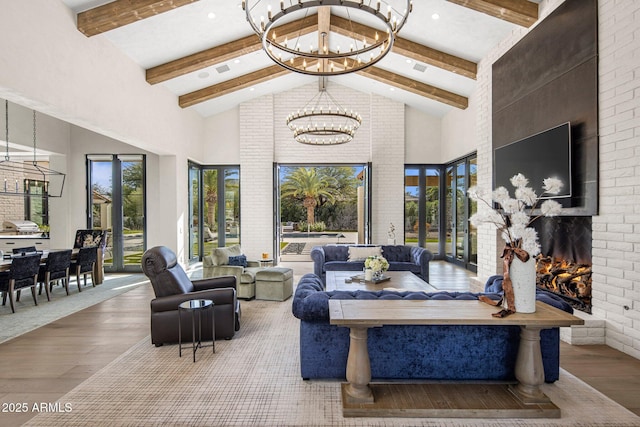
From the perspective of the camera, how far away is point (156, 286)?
3906mm

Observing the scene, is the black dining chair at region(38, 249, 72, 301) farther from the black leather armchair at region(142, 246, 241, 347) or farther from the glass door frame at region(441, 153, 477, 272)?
the glass door frame at region(441, 153, 477, 272)

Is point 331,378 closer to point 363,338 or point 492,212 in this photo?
point 363,338

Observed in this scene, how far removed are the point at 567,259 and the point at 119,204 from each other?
28.6ft

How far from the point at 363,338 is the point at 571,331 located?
8.68 ft

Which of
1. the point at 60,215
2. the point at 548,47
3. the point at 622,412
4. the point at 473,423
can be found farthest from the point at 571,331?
the point at 60,215

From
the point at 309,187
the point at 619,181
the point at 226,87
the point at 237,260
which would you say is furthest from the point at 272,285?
the point at 309,187

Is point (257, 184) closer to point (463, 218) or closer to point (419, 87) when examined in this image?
point (419, 87)

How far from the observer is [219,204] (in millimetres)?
10062

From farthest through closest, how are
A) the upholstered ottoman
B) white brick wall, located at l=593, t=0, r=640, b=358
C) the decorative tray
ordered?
the upholstered ottoman < the decorative tray < white brick wall, located at l=593, t=0, r=640, b=358

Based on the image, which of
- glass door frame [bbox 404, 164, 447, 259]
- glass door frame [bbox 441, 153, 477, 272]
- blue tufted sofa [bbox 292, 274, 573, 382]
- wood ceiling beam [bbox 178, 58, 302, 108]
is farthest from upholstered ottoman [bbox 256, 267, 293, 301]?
glass door frame [bbox 404, 164, 447, 259]

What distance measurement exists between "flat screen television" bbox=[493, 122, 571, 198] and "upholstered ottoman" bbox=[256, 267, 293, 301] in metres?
3.70

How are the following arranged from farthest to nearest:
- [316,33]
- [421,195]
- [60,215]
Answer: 1. [421,195]
2. [60,215]
3. [316,33]

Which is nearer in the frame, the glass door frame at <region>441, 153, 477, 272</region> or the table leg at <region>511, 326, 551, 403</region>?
the table leg at <region>511, 326, 551, 403</region>

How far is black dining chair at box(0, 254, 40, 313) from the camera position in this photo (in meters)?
4.95
